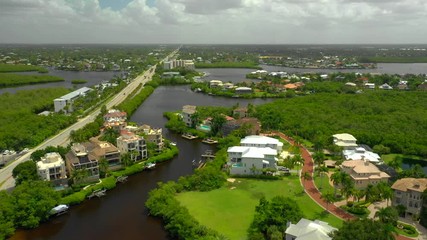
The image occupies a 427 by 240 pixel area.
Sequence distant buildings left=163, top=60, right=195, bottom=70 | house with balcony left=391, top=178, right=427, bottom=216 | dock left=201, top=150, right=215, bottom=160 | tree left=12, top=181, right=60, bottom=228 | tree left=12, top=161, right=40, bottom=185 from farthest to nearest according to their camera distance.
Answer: distant buildings left=163, top=60, right=195, bottom=70 < dock left=201, top=150, right=215, bottom=160 < tree left=12, top=161, right=40, bottom=185 < house with balcony left=391, top=178, right=427, bottom=216 < tree left=12, top=181, right=60, bottom=228

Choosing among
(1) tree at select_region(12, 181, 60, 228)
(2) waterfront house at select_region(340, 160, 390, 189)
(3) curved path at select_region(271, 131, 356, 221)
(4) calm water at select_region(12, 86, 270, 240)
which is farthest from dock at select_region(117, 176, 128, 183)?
(2) waterfront house at select_region(340, 160, 390, 189)

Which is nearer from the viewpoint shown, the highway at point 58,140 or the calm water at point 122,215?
the calm water at point 122,215

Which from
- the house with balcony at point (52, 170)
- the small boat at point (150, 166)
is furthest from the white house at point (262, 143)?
the house with balcony at point (52, 170)

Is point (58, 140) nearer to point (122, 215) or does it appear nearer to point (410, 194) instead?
point (122, 215)

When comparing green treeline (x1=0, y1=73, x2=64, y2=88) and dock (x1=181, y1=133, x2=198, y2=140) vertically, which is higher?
green treeline (x1=0, y1=73, x2=64, y2=88)

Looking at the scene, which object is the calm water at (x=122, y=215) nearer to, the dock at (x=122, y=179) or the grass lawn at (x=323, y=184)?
the dock at (x=122, y=179)

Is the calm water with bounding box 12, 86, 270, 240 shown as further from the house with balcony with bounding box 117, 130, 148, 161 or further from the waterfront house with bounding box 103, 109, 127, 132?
the waterfront house with bounding box 103, 109, 127, 132

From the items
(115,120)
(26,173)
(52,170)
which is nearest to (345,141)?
(115,120)

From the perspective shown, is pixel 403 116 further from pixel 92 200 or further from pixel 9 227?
pixel 9 227
